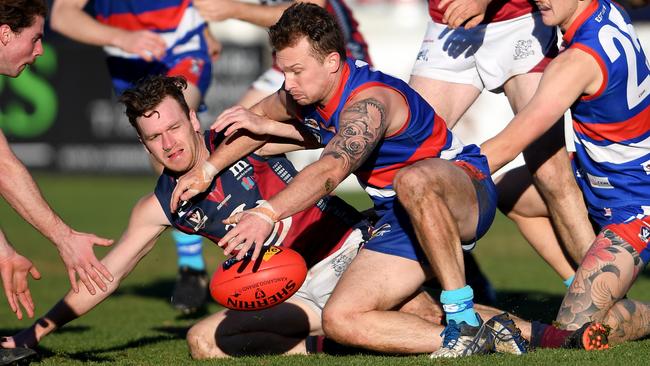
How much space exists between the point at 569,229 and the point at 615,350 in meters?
1.31

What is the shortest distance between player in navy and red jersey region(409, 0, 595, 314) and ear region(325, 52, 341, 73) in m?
1.12

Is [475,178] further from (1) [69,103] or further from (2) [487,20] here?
(1) [69,103]

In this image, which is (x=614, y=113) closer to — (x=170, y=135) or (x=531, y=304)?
(x=531, y=304)

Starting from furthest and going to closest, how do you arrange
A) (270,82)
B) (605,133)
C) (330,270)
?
(270,82), (330,270), (605,133)

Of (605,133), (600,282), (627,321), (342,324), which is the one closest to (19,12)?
(342,324)

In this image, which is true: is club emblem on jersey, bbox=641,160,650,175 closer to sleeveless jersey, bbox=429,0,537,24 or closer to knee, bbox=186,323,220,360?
sleeveless jersey, bbox=429,0,537,24

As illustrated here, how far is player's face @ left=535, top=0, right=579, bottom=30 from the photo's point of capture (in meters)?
5.57

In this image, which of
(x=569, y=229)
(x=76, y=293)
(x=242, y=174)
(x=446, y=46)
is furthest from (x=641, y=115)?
(x=76, y=293)

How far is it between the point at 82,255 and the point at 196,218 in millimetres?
880

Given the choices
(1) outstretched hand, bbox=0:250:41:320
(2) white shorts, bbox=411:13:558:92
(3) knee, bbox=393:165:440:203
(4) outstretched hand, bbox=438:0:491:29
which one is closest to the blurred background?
(2) white shorts, bbox=411:13:558:92

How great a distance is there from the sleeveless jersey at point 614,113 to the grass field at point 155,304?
0.89 meters

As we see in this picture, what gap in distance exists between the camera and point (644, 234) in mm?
5695

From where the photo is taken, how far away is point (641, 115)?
568 cm

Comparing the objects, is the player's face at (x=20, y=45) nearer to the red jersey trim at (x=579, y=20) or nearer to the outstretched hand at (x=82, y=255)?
the outstretched hand at (x=82, y=255)
